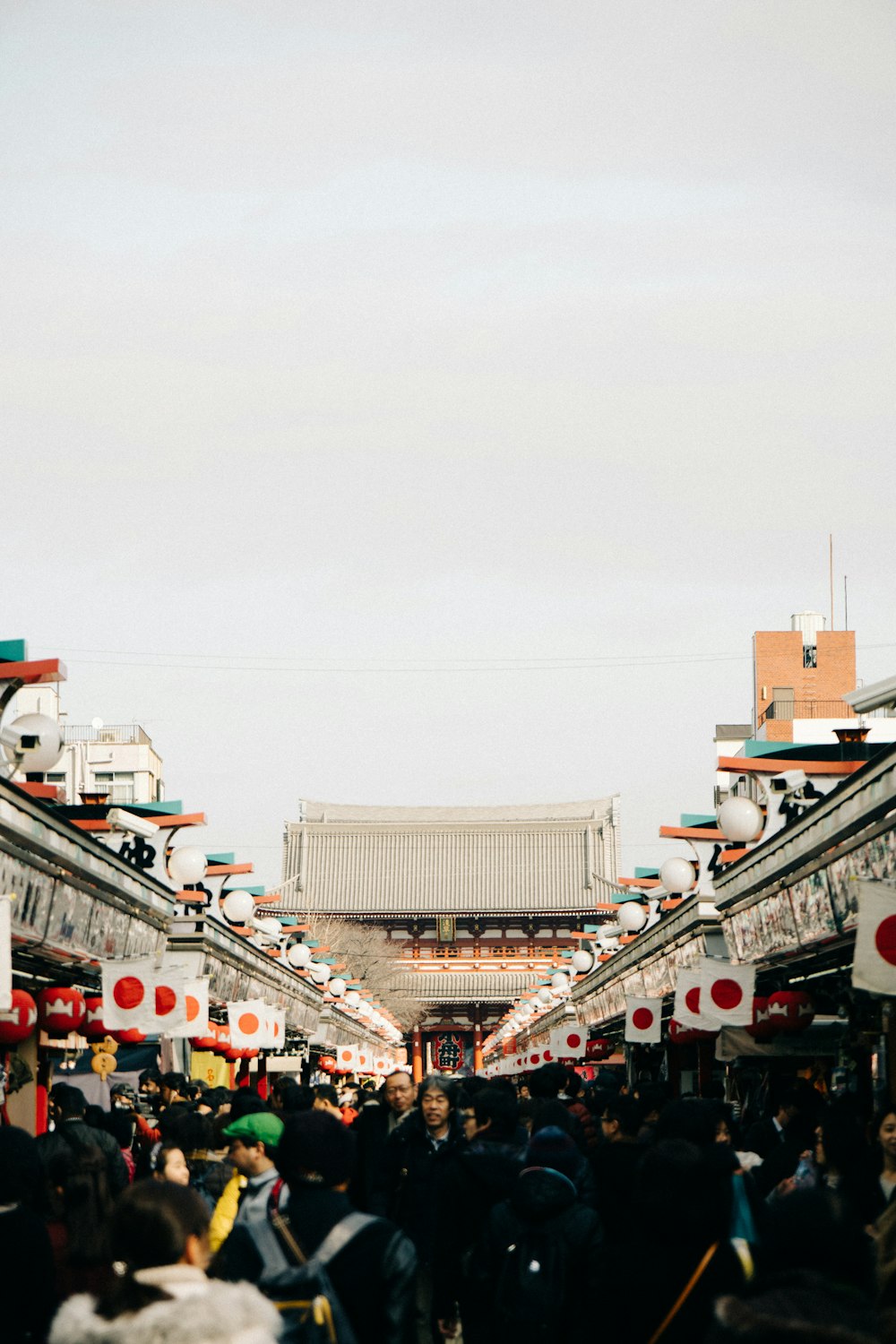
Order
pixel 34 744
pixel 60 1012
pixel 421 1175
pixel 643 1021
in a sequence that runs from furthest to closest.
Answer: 1. pixel 643 1021
2. pixel 60 1012
3. pixel 34 744
4. pixel 421 1175

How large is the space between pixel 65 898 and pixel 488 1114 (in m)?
6.65

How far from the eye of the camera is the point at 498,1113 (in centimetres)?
851

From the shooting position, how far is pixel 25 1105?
51.5 ft

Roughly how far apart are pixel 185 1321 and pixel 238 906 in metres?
18.8

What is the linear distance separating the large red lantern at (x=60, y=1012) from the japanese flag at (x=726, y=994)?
6122mm

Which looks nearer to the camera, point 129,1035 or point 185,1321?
point 185,1321

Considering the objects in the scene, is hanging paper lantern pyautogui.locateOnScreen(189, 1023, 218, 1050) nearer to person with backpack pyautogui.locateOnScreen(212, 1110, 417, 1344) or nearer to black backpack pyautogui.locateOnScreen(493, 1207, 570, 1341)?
black backpack pyautogui.locateOnScreen(493, 1207, 570, 1341)

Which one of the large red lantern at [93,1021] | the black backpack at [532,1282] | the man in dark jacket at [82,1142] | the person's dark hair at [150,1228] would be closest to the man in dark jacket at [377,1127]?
the man in dark jacket at [82,1142]

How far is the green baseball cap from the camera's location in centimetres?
726

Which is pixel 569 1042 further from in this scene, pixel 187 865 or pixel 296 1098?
pixel 296 1098

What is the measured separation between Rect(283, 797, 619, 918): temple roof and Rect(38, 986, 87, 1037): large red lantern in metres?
57.6

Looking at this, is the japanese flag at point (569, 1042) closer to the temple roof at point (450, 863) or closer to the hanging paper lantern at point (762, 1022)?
the hanging paper lantern at point (762, 1022)

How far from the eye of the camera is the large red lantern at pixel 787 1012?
53.6ft

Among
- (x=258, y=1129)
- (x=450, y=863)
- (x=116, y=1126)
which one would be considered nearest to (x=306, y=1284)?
(x=258, y=1129)
